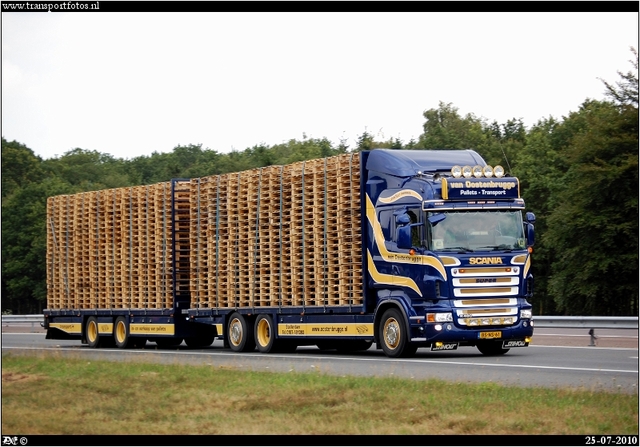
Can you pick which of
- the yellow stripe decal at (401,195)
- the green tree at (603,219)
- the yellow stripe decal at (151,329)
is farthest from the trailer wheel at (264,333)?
the green tree at (603,219)

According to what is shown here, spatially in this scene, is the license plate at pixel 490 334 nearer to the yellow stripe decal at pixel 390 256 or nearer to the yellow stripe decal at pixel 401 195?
the yellow stripe decal at pixel 390 256

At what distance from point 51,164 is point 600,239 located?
85.3 meters

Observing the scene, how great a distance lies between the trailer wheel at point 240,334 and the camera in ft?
88.4

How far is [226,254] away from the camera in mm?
28031

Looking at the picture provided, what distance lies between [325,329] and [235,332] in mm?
3693

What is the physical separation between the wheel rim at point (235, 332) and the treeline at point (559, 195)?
7.83m

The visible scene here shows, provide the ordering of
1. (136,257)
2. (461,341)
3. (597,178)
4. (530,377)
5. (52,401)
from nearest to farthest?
(52,401)
(530,377)
(461,341)
(136,257)
(597,178)

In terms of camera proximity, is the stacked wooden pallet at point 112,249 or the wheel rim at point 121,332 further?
the wheel rim at point 121,332

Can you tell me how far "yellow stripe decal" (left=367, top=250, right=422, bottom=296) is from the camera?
22.0 metres

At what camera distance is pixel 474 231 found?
72.1 ft

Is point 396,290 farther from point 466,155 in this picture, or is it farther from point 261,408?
point 261,408

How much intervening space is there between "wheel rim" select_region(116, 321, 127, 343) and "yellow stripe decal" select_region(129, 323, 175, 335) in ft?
1.52

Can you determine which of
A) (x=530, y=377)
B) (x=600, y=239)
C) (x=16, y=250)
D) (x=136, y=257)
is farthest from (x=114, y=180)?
(x=530, y=377)

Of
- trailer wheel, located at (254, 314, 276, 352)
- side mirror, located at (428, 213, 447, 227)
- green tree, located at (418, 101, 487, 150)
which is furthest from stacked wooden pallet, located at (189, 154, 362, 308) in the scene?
green tree, located at (418, 101, 487, 150)
